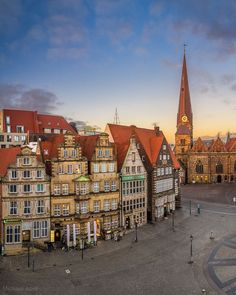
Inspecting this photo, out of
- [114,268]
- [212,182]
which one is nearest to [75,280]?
[114,268]

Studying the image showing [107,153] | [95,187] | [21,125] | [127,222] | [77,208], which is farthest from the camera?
[21,125]

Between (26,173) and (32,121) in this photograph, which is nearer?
(26,173)

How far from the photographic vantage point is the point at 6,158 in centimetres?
4197

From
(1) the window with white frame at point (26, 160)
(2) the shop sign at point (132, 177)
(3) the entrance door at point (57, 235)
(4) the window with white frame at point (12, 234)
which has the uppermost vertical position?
(1) the window with white frame at point (26, 160)

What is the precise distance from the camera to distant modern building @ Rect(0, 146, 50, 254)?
37656 millimetres

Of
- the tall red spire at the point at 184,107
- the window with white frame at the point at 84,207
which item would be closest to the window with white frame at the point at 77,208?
the window with white frame at the point at 84,207

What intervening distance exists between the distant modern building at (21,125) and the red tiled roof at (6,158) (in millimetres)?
27395

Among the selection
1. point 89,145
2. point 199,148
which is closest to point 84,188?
point 89,145

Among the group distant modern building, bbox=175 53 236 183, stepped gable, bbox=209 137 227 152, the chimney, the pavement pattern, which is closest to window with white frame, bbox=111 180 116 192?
the pavement pattern

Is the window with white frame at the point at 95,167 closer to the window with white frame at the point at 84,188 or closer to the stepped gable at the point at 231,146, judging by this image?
the window with white frame at the point at 84,188

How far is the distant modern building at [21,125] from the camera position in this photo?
72.0 metres

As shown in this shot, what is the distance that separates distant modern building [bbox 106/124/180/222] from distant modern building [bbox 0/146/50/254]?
17530mm

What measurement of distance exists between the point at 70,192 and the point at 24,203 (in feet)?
20.9

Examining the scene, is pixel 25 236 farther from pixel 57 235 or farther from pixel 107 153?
pixel 107 153
